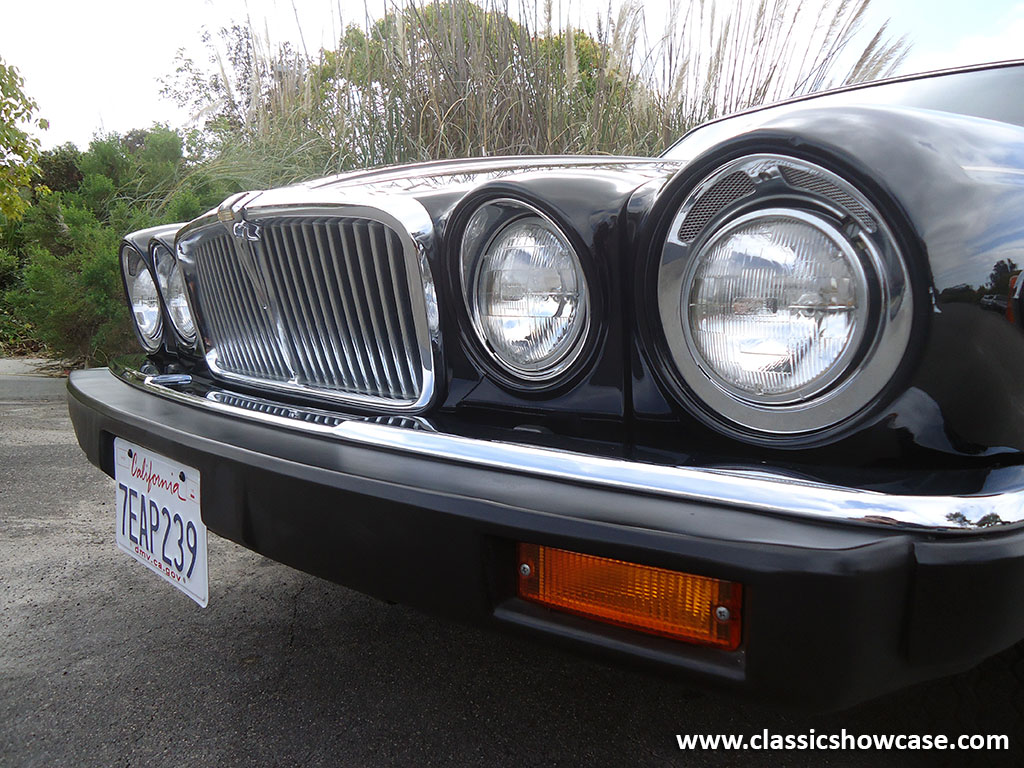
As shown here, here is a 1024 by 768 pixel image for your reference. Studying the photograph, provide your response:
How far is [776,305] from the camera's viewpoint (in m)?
0.93

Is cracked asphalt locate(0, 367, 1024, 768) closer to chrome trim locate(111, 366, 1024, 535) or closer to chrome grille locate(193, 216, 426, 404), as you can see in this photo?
chrome trim locate(111, 366, 1024, 535)

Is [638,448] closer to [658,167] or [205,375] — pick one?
[658,167]

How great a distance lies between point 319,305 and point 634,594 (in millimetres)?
959

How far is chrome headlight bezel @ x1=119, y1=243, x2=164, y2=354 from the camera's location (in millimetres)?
2108

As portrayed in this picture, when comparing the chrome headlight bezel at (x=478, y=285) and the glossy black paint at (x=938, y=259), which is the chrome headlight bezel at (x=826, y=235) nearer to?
the glossy black paint at (x=938, y=259)

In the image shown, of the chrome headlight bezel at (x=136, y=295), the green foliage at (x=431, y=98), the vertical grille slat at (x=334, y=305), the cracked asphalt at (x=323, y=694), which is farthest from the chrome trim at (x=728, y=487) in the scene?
the green foliage at (x=431, y=98)

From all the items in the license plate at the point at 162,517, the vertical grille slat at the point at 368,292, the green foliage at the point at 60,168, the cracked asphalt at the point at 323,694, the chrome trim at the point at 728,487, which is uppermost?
the green foliage at the point at 60,168

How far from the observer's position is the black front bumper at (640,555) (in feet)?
2.47

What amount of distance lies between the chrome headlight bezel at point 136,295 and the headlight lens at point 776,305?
65.7 inches

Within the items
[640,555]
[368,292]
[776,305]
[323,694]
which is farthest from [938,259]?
[323,694]

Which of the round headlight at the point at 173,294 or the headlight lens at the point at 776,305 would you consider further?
the round headlight at the point at 173,294

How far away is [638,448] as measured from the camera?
102cm

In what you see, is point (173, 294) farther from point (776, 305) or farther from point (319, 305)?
point (776, 305)
